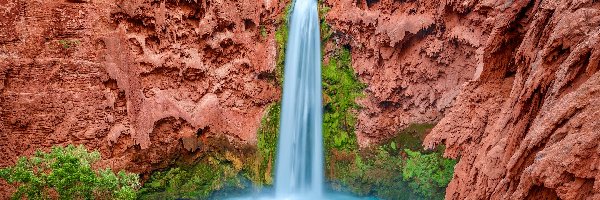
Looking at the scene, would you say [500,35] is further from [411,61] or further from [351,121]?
[351,121]

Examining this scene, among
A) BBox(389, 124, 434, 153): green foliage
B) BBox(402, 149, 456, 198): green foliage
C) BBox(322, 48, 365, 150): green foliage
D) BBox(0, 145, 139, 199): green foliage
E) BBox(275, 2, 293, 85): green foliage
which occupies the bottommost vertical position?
BBox(0, 145, 139, 199): green foliage

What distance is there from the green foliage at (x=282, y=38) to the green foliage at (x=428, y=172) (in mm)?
5294

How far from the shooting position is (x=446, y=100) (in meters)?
14.0

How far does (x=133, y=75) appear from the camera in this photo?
13.4 metres

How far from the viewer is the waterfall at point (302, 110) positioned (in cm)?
1605

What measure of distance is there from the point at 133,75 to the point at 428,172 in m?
9.65

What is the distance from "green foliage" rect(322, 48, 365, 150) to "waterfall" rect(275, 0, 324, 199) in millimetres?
302

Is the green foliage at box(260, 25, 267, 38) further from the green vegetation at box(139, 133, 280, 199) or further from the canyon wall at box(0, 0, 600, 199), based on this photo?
the green vegetation at box(139, 133, 280, 199)

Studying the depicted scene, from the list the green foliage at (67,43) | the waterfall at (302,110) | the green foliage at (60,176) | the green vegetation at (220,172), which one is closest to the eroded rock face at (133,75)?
the green foliage at (67,43)

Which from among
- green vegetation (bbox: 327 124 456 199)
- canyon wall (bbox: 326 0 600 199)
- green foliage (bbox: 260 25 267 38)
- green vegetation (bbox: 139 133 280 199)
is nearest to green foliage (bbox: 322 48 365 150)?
green vegetation (bbox: 327 124 456 199)

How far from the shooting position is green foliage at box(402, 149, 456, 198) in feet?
44.0

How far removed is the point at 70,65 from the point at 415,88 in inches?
419

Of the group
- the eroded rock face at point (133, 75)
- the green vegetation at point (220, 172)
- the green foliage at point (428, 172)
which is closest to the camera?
the eroded rock face at point (133, 75)

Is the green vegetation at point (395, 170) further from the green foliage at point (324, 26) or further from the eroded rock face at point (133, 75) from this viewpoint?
the green foliage at point (324, 26)
